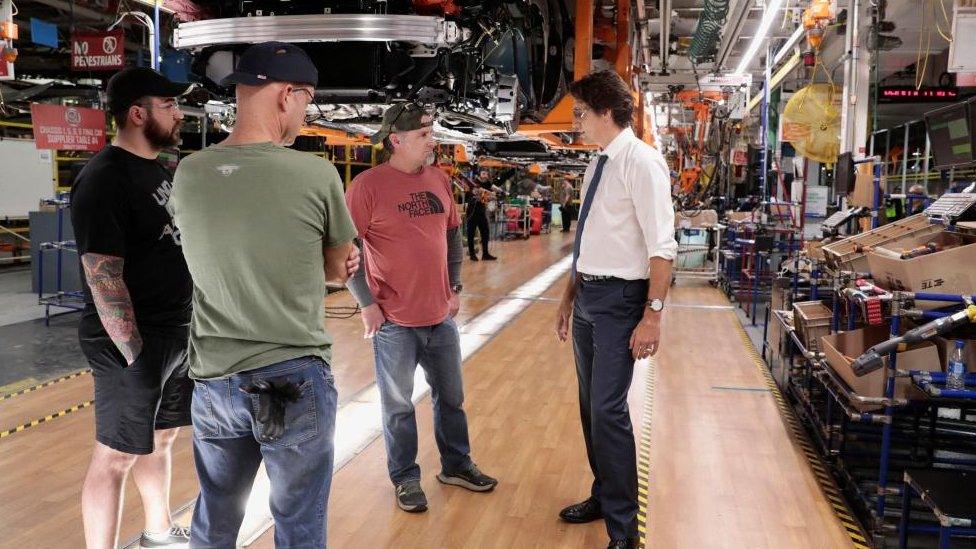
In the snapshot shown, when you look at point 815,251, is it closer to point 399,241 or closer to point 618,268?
point 618,268

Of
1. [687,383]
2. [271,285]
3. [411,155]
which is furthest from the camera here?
[687,383]

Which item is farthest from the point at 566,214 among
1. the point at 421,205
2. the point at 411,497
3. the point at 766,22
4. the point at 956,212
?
the point at 411,497

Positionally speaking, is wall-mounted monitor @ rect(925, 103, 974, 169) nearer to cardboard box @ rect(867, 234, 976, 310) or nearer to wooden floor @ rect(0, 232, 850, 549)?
cardboard box @ rect(867, 234, 976, 310)

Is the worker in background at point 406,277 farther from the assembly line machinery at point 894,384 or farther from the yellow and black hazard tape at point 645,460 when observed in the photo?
the assembly line machinery at point 894,384

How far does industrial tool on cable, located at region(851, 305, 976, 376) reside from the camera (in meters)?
2.49

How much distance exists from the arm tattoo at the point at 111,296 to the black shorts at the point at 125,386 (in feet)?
0.38

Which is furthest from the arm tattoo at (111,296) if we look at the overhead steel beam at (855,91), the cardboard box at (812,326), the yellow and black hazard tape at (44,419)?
the overhead steel beam at (855,91)

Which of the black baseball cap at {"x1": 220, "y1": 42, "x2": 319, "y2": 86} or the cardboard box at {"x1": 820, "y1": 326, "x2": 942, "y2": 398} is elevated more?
the black baseball cap at {"x1": 220, "y1": 42, "x2": 319, "y2": 86}

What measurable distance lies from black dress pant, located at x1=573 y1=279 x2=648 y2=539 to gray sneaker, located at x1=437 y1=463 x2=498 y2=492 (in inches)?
31.6

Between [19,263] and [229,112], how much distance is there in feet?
36.7

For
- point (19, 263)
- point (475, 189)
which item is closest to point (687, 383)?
point (475, 189)

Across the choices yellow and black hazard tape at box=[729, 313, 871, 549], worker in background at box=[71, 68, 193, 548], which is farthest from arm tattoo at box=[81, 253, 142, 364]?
yellow and black hazard tape at box=[729, 313, 871, 549]

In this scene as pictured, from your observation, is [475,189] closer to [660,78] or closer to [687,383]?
[660,78]

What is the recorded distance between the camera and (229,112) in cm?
436
